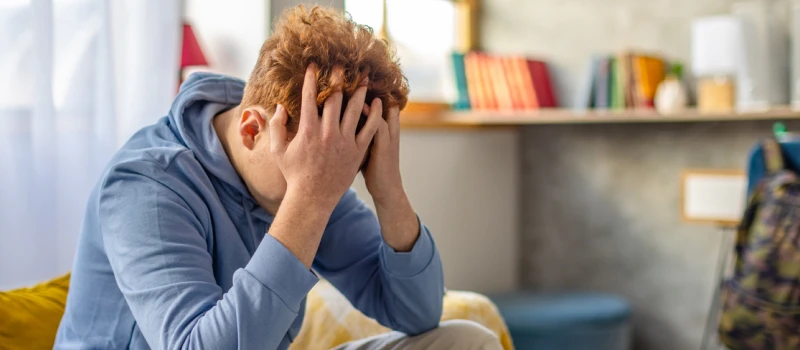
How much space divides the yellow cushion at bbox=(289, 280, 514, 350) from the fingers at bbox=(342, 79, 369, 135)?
64cm

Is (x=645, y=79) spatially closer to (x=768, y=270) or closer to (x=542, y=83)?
(x=542, y=83)

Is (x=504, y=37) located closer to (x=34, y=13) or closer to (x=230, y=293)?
(x=34, y=13)

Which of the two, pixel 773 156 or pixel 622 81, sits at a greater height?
pixel 622 81

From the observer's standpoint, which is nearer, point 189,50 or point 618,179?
point 189,50

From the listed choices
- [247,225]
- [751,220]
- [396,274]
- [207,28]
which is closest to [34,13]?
[207,28]

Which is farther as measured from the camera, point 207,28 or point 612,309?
point 612,309

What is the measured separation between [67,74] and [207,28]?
61 cm

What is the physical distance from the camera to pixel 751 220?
2359mm

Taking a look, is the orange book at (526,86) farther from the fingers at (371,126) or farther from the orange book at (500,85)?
the fingers at (371,126)

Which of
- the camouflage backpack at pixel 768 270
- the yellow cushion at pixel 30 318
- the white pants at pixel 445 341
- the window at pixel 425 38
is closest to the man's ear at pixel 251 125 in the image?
the white pants at pixel 445 341

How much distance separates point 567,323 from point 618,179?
865mm

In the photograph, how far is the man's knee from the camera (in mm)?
1322

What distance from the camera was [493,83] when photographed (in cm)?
328

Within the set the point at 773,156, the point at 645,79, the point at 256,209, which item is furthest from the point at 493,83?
the point at 256,209
